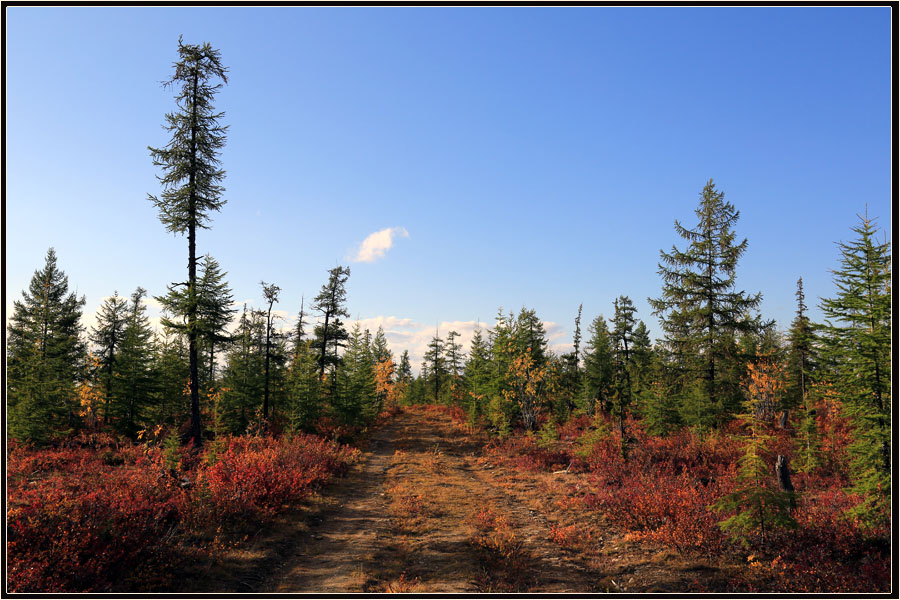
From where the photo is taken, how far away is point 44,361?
23891 mm

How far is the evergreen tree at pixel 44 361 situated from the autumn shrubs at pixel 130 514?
6596 mm

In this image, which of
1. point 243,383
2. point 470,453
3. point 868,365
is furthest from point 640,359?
point 243,383

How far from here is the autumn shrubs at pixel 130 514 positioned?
22.5 feet

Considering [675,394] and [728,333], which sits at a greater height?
[728,333]

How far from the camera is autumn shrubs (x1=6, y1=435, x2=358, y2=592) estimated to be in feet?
22.5

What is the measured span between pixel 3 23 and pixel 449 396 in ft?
159

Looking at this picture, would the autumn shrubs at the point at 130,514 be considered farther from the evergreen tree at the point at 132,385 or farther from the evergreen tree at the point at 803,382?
the evergreen tree at the point at 803,382

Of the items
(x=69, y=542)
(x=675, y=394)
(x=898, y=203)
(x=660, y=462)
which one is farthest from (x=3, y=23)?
(x=675, y=394)

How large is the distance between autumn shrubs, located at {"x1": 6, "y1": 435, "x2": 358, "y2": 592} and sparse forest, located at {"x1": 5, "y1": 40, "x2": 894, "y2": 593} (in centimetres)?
5

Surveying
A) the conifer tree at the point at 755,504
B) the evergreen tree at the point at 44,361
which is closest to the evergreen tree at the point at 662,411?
the conifer tree at the point at 755,504

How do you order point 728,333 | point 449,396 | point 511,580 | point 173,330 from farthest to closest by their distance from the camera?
point 449,396, point 728,333, point 173,330, point 511,580

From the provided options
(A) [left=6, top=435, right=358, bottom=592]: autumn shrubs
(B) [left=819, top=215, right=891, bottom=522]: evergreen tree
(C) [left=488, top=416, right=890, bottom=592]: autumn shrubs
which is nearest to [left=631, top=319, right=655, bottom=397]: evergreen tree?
(C) [left=488, top=416, right=890, bottom=592]: autumn shrubs

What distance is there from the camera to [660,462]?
685 inches

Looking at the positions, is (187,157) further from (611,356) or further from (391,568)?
(611,356)
